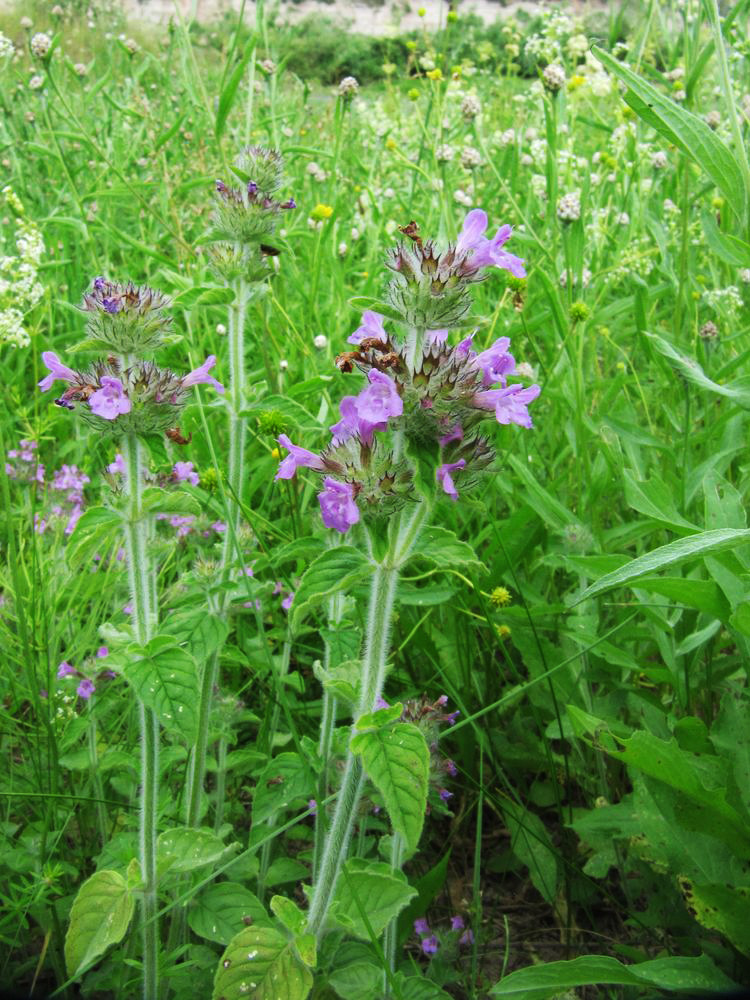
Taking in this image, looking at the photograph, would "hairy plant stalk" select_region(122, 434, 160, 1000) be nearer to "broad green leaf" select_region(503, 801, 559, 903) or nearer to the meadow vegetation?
the meadow vegetation

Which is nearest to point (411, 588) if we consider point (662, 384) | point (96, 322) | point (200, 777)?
point (200, 777)

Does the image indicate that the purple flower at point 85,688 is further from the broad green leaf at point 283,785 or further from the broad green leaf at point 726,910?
the broad green leaf at point 726,910

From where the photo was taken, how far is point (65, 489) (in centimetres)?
243

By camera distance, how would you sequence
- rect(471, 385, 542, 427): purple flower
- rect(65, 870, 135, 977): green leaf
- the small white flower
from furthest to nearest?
the small white flower → rect(65, 870, 135, 977): green leaf → rect(471, 385, 542, 427): purple flower

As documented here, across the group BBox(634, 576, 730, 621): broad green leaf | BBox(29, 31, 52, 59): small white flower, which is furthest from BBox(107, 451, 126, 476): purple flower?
BBox(29, 31, 52, 59): small white flower

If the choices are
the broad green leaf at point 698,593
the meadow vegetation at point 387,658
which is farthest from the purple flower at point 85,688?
the broad green leaf at point 698,593

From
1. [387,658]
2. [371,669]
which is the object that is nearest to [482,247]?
[371,669]

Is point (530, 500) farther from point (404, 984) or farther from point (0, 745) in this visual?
point (0, 745)

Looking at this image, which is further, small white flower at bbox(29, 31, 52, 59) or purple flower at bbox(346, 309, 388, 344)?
small white flower at bbox(29, 31, 52, 59)

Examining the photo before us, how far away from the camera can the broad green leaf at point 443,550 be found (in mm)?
1165

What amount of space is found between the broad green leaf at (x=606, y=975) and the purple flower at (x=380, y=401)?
893 millimetres

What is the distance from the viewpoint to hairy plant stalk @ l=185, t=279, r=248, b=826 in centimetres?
155

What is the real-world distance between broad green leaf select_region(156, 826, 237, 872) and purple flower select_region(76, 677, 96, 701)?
17.3 inches

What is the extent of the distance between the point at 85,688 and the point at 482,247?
118cm
